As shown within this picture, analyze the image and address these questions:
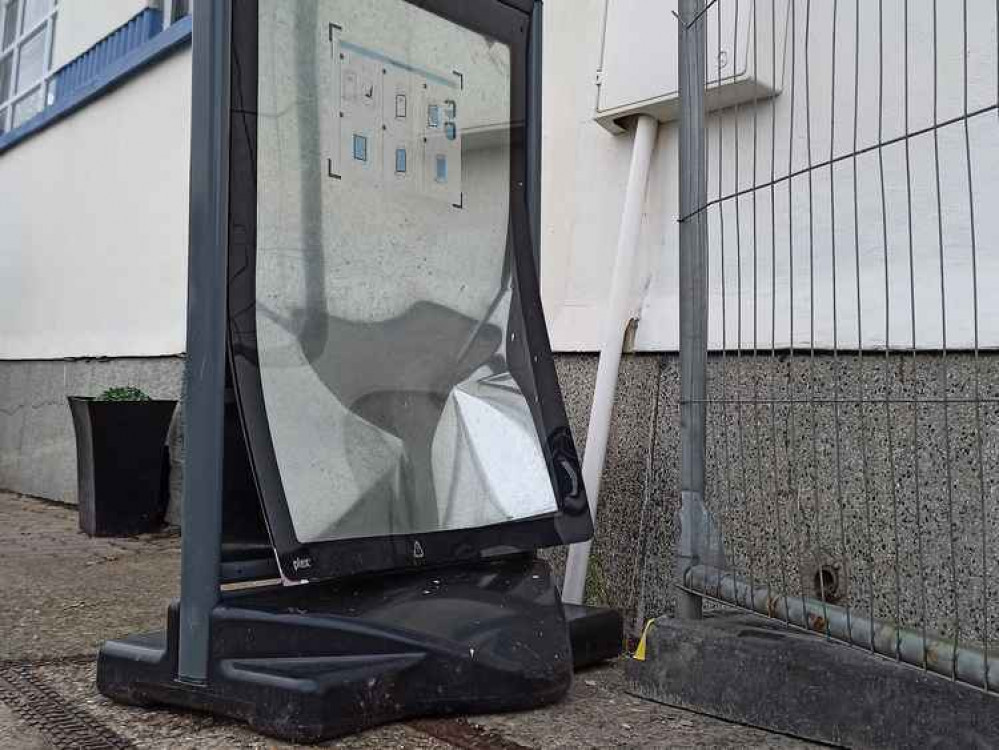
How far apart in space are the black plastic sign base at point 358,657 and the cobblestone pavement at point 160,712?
0.11 feet

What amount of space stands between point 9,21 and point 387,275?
6.77m

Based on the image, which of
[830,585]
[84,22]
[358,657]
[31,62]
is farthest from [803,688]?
[31,62]

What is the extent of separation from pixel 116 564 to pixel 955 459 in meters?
2.66

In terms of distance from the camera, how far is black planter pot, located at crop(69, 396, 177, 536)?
387 cm

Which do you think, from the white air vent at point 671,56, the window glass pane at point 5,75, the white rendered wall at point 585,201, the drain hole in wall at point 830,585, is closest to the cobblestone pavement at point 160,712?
the drain hole in wall at point 830,585

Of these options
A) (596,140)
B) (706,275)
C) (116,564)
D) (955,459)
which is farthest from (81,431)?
(955,459)

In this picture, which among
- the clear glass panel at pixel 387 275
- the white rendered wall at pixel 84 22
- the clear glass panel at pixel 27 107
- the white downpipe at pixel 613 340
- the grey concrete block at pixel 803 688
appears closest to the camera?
the grey concrete block at pixel 803 688

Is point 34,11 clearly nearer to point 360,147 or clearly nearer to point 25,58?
point 25,58

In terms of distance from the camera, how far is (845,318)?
198 cm

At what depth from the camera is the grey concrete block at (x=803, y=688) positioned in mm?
1379

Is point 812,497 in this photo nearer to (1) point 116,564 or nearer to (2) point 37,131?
(1) point 116,564

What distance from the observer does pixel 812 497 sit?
196 centimetres

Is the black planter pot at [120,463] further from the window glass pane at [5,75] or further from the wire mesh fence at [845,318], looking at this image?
the window glass pane at [5,75]

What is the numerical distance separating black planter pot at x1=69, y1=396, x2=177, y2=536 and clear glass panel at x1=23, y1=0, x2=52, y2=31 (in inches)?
141
